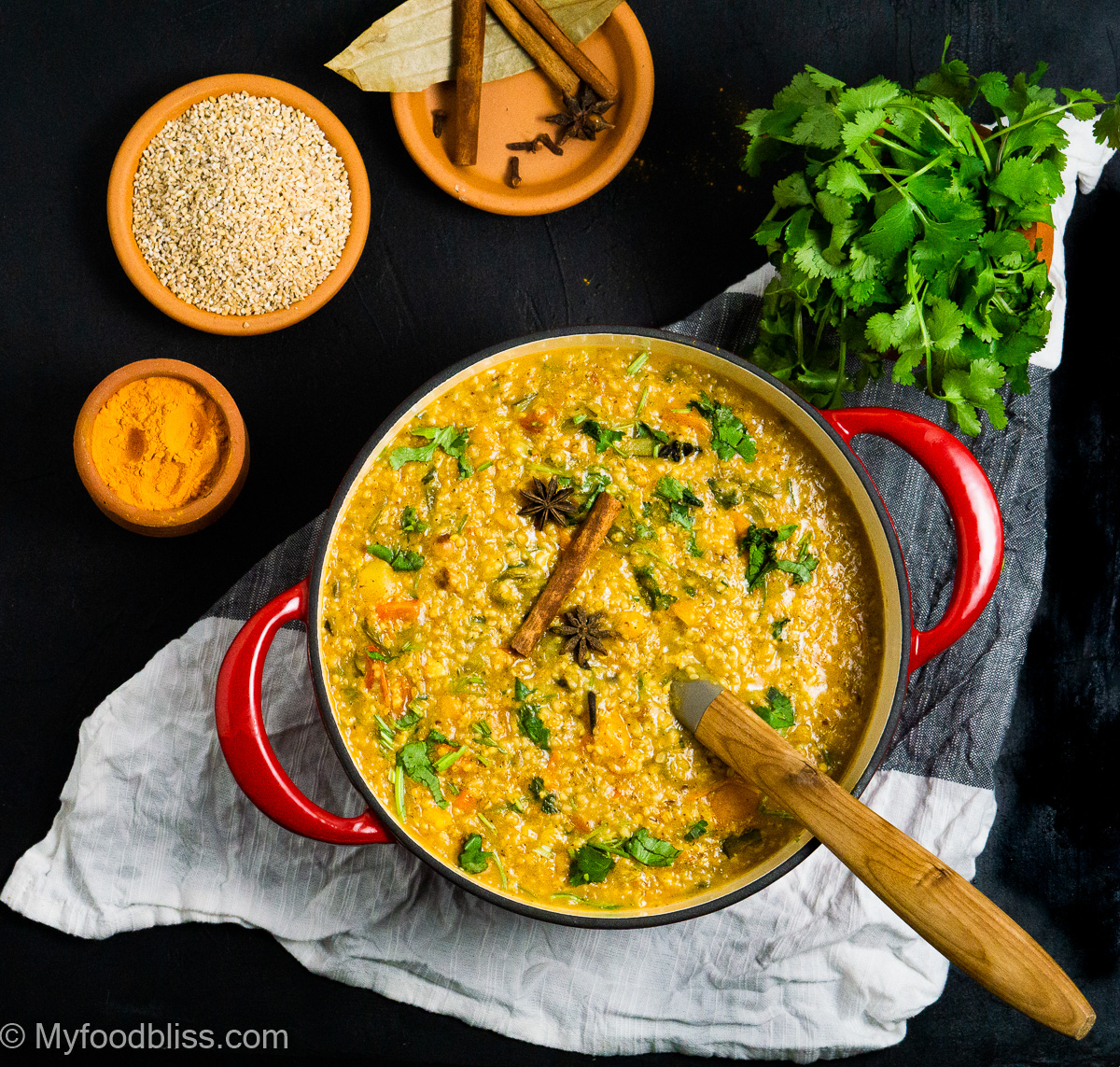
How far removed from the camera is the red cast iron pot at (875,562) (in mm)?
2277

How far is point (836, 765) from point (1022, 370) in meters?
1.15

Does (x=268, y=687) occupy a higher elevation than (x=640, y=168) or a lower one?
lower

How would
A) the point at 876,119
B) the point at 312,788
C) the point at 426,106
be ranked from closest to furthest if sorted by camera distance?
the point at 876,119
the point at 312,788
the point at 426,106

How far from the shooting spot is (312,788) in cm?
278

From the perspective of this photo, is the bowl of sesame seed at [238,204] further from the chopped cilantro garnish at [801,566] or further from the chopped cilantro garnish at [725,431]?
the chopped cilantro garnish at [801,566]

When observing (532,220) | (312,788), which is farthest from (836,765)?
(532,220)

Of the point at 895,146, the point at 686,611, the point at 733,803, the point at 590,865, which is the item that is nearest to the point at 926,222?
the point at 895,146

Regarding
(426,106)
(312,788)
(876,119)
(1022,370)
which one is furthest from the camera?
(426,106)

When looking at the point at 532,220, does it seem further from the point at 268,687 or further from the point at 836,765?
the point at 836,765

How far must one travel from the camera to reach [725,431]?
2.45m

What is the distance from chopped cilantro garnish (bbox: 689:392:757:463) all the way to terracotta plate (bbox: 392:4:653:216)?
2.84 feet

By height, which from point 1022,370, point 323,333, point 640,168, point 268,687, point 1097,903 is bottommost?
point 1097,903

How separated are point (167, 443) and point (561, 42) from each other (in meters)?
1.65

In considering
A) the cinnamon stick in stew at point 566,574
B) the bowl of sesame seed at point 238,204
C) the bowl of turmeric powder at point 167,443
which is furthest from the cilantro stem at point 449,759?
the bowl of sesame seed at point 238,204
